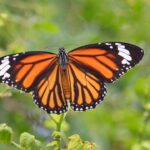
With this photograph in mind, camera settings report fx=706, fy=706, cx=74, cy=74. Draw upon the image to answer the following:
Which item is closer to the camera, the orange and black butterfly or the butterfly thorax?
the orange and black butterfly

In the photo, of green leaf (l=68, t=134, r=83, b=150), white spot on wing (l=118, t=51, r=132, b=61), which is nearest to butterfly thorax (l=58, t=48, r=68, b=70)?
white spot on wing (l=118, t=51, r=132, b=61)

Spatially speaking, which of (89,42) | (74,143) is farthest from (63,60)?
(89,42)

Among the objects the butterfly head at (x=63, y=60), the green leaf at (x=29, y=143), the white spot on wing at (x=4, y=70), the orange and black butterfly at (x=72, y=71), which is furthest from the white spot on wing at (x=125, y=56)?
the green leaf at (x=29, y=143)

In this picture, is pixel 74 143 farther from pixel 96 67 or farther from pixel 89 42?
pixel 89 42

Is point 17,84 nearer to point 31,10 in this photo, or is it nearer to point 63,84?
point 63,84

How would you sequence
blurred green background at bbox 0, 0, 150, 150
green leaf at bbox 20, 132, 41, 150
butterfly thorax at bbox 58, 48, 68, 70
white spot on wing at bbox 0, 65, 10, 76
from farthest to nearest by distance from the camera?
blurred green background at bbox 0, 0, 150, 150, butterfly thorax at bbox 58, 48, 68, 70, white spot on wing at bbox 0, 65, 10, 76, green leaf at bbox 20, 132, 41, 150

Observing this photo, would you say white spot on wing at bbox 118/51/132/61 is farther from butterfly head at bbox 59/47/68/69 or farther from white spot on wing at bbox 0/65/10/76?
white spot on wing at bbox 0/65/10/76

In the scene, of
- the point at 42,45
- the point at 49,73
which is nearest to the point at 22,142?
the point at 49,73
